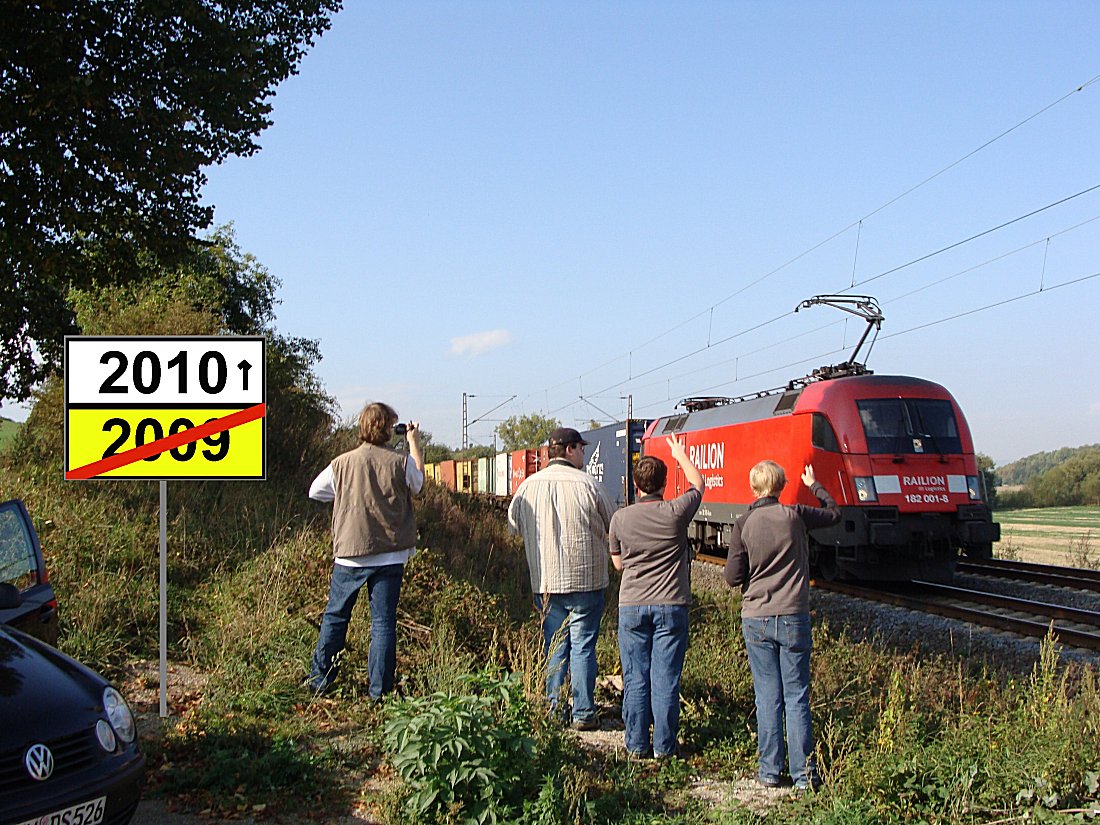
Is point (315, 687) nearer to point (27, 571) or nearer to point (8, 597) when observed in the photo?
point (27, 571)

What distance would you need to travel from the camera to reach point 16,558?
622cm

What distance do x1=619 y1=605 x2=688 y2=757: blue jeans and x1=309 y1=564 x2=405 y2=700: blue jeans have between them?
159 centimetres

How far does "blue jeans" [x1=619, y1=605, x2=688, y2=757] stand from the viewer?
19.1 ft

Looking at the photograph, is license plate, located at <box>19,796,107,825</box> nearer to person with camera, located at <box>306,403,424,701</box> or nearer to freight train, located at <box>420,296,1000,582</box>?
person with camera, located at <box>306,403,424,701</box>

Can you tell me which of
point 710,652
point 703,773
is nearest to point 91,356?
point 703,773

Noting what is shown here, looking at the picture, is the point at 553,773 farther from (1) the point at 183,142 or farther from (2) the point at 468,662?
(1) the point at 183,142

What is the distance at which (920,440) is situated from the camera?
1524 centimetres

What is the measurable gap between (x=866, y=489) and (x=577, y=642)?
9706 millimetres

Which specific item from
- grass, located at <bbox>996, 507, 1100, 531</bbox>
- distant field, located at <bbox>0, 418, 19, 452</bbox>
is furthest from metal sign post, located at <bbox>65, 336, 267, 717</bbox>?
grass, located at <bbox>996, 507, 1100, 531</bbox>

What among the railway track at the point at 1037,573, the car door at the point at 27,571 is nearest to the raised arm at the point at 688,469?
the car door at the point at 27,571

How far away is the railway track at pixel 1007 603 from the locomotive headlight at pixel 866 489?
1.41 m

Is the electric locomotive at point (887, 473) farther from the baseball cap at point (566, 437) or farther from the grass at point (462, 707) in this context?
the baseball cap at point (566, 437)

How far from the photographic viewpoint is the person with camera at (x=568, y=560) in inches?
246

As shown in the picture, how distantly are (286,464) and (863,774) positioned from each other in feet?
37.8
